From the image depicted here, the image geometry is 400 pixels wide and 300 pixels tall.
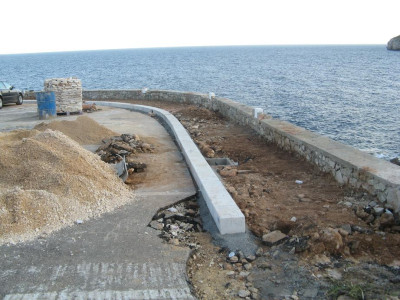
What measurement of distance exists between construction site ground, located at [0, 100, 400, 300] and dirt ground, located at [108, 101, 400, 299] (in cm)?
1

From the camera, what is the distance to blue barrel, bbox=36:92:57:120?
16562 mm

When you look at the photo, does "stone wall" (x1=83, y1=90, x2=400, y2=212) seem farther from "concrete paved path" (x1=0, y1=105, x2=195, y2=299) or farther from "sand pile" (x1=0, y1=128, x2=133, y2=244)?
"sand pile" (x1=0, y1=128, x2=133, y2=244)

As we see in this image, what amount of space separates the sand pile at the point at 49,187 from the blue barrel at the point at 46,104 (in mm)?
8936

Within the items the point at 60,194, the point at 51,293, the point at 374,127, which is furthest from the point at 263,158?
the point at 374,127

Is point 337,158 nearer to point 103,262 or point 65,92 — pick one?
point 103,262

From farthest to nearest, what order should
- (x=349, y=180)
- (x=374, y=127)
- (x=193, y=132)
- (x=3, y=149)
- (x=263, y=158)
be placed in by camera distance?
(x=374, y=127) < (x=193, y=132) < (x=263, y=158) < (x=3, y=149) < (x=349, y=180)

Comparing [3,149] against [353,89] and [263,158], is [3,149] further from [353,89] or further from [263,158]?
[353,89]

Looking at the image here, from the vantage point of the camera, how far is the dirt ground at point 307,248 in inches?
176

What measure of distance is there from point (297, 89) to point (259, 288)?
130ft

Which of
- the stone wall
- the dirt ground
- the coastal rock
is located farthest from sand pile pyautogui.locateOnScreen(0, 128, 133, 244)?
the stone wall

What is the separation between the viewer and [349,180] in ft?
23.5

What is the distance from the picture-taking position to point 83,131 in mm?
12148

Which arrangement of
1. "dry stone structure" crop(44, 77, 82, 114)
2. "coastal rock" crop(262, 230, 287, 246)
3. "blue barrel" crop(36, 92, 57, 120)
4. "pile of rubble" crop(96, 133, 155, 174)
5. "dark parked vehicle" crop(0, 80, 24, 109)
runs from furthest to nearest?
"dark parked vehicle" crop(0, 80, 24, 109), "dry stone structure" crop(44, 77, 82, 114), "blue barrel" crop(36, 92, 57, 120), "pile of rubble" crop(96, 133, 155, 174), "coastal rock" crop(262, 230, 287, 246)

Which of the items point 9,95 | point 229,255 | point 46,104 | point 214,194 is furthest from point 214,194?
point 9,95
